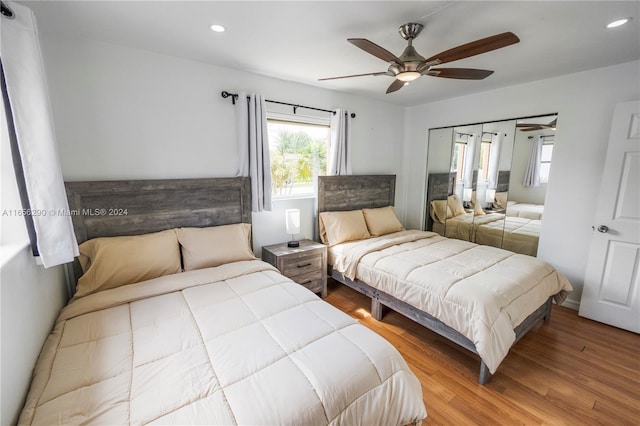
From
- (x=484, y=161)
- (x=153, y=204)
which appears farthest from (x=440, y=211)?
(x=153, y=204)

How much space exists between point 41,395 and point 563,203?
13.5 ft

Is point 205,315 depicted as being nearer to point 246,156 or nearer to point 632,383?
point 246,156

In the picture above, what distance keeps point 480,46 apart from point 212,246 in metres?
2.38

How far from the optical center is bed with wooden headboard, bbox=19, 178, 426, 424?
997 millimetres

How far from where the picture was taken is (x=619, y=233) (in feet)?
7.90

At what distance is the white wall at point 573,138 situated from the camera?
247 cm

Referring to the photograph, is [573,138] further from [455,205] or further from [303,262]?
[303,262]

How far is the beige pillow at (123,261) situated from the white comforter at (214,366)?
16 cm

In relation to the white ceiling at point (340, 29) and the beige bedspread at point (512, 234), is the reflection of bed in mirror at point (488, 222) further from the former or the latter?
the white ceiling at point (340, 29)

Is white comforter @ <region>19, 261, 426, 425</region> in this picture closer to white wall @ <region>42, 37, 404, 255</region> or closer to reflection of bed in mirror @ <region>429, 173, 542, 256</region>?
white wall @ <region>42, 37, 404, 255</region>

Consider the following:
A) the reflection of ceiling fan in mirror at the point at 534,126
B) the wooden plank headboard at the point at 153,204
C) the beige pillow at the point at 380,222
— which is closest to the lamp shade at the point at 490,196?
the reflection of ceiling fan in mirror at the point at 534,126

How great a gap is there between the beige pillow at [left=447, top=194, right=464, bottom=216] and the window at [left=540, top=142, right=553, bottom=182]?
0.95m

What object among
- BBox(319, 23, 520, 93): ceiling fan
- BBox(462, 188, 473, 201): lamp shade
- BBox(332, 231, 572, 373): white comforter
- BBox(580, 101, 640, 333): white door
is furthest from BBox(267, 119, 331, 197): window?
BBox(580, 101, 640, 333): white door

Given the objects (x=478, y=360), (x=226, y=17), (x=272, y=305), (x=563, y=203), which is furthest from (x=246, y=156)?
(x=563, y=203)
